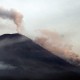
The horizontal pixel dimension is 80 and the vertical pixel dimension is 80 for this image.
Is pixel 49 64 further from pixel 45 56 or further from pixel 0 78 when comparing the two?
pixel 0 78

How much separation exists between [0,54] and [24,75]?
92.6 ft

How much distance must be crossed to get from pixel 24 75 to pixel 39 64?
21.8 meters

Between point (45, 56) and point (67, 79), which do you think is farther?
point (45, 56)

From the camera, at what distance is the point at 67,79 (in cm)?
17688

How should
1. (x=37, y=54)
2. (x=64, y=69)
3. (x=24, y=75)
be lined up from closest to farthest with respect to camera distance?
(x=24, y=75), (x=64, y=69), (x=37, y=54)

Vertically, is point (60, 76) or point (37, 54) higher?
point (37, 54)

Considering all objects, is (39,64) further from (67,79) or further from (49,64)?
(67,79)

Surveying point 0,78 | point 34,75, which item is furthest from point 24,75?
point 0,78

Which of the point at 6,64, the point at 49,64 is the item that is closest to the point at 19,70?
the point at 6,64

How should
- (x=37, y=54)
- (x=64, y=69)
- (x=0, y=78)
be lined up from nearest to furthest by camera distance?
1. (x=0, y=78)
2. (x=64, y=69)
3. (x=37, y=54)

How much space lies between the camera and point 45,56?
194m

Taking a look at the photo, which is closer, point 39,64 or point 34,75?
point 34,75

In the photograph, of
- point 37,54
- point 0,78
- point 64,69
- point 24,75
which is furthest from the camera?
point 37,54

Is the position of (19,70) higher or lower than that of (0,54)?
lower
